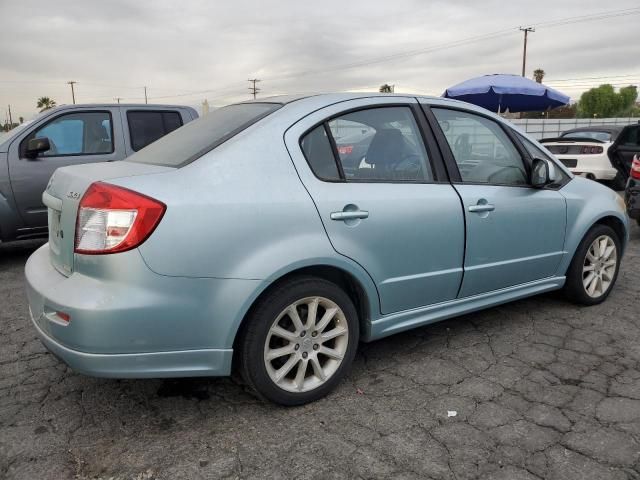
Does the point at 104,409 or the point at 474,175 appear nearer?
the point at 104,409

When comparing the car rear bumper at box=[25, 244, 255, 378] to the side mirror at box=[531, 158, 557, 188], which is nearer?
the car rear bumper at box=[25, 244, 255, 378]

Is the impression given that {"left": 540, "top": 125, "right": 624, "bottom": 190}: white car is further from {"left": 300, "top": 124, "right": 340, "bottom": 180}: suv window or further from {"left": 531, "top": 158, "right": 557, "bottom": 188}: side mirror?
{"left": 300, "top": 124, "right": 340, "bottom": 180}: suv window

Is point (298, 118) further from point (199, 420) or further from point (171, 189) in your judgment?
point (199, 420)

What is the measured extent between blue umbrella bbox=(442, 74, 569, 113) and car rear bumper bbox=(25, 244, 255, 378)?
1039 cm

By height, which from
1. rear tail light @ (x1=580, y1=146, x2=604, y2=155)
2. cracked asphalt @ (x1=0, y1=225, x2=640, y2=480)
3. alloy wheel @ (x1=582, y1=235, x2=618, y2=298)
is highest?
rear tail light @ (x1=580, y1=146, x2=604, y2=155)

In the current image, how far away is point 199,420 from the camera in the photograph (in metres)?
2.54

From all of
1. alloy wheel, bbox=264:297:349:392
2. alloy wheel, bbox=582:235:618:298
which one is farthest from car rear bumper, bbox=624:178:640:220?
alloy wheel, bbox=264:297:349:392

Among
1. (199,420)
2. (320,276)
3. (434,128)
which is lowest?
(199,420)

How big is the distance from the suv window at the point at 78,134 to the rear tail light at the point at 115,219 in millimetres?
4110

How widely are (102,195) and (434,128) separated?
191 cm

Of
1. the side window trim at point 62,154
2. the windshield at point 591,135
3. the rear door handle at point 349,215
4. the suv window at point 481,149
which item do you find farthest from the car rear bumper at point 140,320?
the windshield at point 591,135

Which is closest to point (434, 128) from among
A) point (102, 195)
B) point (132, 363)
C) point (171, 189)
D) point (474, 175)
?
point (474, 175)

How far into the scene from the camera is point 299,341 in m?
2.56

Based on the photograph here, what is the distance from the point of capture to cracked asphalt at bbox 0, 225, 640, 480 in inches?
85.9
